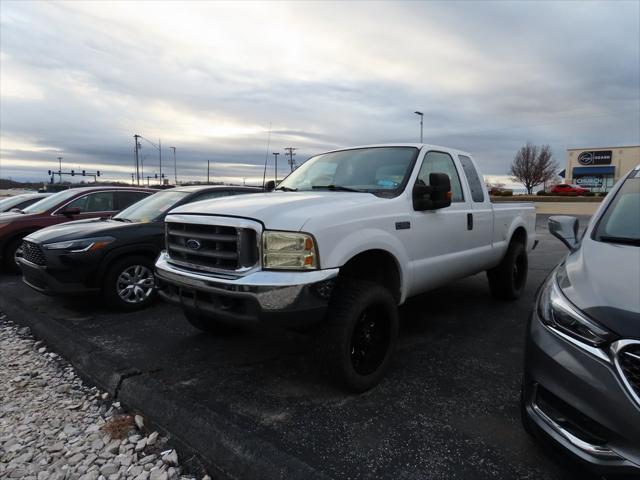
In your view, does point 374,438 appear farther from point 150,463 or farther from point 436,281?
point 436,281

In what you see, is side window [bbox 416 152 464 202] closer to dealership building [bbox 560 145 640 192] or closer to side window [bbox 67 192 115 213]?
side window [bbox 67 192 115 213]

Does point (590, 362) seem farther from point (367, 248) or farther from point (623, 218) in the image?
point (367, 248)

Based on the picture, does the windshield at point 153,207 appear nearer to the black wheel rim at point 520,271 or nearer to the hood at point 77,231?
the hood at point 77,231

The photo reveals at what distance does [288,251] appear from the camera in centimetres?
286

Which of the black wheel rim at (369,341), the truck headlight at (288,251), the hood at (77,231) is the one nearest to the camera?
the truck headlight at (288,251)

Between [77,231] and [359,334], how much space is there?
3.96 m

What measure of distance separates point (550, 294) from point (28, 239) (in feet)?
19.0

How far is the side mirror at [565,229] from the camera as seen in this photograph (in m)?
3.32

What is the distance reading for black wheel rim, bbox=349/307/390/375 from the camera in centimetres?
322

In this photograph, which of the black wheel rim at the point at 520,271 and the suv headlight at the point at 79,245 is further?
the black wheel rim at the point at 520,271

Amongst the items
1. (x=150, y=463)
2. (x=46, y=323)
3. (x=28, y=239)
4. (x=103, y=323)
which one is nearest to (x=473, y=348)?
(x=150, y=463)

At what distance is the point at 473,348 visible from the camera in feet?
13.6

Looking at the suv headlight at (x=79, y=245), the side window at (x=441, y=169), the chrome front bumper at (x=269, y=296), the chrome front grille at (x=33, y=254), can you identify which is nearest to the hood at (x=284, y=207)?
the chrome front bumper at (x=269, y=296)

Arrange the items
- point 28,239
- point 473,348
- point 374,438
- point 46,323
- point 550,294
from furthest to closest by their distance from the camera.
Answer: point 28,239 → point 46,323 → point 473,348 → point 374,438 → point 550,294
